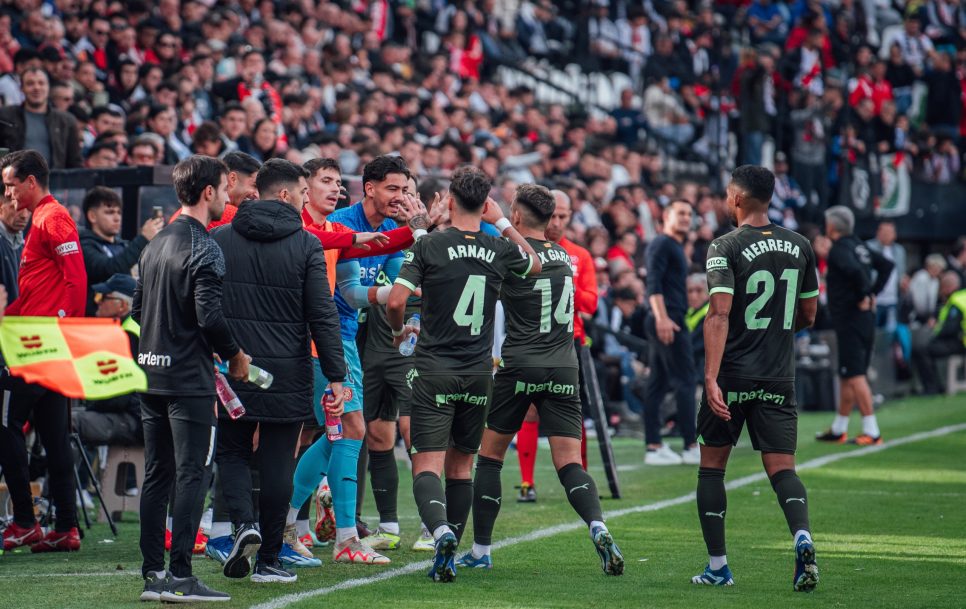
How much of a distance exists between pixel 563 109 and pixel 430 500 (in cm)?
1821

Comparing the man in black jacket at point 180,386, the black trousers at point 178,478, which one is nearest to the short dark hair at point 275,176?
the man in black jacket at point 180,386

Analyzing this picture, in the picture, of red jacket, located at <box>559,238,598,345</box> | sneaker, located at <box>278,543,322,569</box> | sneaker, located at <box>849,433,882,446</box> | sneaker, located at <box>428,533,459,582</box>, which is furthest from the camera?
sneaker, located at <box>849,433,882,446</box>

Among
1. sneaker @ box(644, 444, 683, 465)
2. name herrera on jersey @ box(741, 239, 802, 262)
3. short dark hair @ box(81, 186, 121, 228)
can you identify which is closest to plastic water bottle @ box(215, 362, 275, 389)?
name herrera on jersey @ box(741, 239, 802, 262)

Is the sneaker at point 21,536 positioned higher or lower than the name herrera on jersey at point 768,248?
lower

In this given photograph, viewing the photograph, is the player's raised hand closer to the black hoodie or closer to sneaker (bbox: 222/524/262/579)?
the black hoodie

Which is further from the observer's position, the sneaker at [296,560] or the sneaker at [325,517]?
the sneaker at [325,517]

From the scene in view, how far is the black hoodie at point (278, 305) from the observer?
7004 mm

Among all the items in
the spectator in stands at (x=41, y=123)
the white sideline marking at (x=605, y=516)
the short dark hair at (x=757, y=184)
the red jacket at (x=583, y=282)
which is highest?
the spectator in stands at (x=41, y=123)

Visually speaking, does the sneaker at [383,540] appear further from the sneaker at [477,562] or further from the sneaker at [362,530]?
the sneaker at [477,562]

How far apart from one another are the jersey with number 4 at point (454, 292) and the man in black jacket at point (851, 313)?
779cm

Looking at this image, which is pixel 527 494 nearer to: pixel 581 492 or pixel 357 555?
pixel 357 555

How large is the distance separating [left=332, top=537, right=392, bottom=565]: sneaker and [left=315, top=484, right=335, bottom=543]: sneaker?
2.04 ft

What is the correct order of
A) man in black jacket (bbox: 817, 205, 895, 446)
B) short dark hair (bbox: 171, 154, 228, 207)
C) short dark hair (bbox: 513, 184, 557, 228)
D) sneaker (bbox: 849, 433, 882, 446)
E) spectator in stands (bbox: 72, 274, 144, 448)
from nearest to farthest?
short dark hair (bbox: 171, 154, 228, 207)
short dark hair (bbox: 513, 184, 557, 228)
spectator in stands (bbox: 72, 274, 144, 448)
man in black jacket (bbox: 817, 205, 895, 446)
sneaker (bbox: 849, 433, 882, 446)

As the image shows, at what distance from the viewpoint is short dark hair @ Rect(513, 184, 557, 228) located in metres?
7.96
